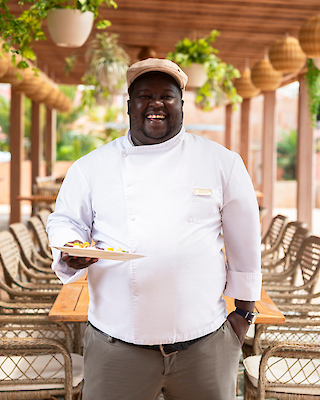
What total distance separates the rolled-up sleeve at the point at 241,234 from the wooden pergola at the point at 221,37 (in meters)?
3.31

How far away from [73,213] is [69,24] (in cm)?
218

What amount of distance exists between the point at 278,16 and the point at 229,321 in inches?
155

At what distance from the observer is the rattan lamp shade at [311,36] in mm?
3447

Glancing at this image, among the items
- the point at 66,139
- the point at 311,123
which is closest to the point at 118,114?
the point at 66,139

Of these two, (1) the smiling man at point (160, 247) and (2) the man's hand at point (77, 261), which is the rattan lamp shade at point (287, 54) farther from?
(2) the man's hand at point (77, 261)

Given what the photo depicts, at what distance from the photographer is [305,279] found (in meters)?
3.17

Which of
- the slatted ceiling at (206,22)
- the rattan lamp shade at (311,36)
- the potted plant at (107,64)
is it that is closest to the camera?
the rattan lamp shade at (311,36)

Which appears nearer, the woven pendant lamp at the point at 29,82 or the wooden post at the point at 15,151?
the woven pendant lamp at the point at 29,82

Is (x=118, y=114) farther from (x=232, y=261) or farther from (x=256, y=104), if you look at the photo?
(x=232, y=261)

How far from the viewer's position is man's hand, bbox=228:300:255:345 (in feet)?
4.90

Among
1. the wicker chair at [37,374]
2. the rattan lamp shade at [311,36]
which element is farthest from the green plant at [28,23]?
the wicker chair at [37,374]

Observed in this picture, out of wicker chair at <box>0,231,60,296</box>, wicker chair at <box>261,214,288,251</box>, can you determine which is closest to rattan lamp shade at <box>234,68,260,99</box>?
wicker chair at <box>261,214,288,251</box>

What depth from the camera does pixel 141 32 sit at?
5.47 meters

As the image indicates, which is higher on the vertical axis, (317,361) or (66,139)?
(66,139)
